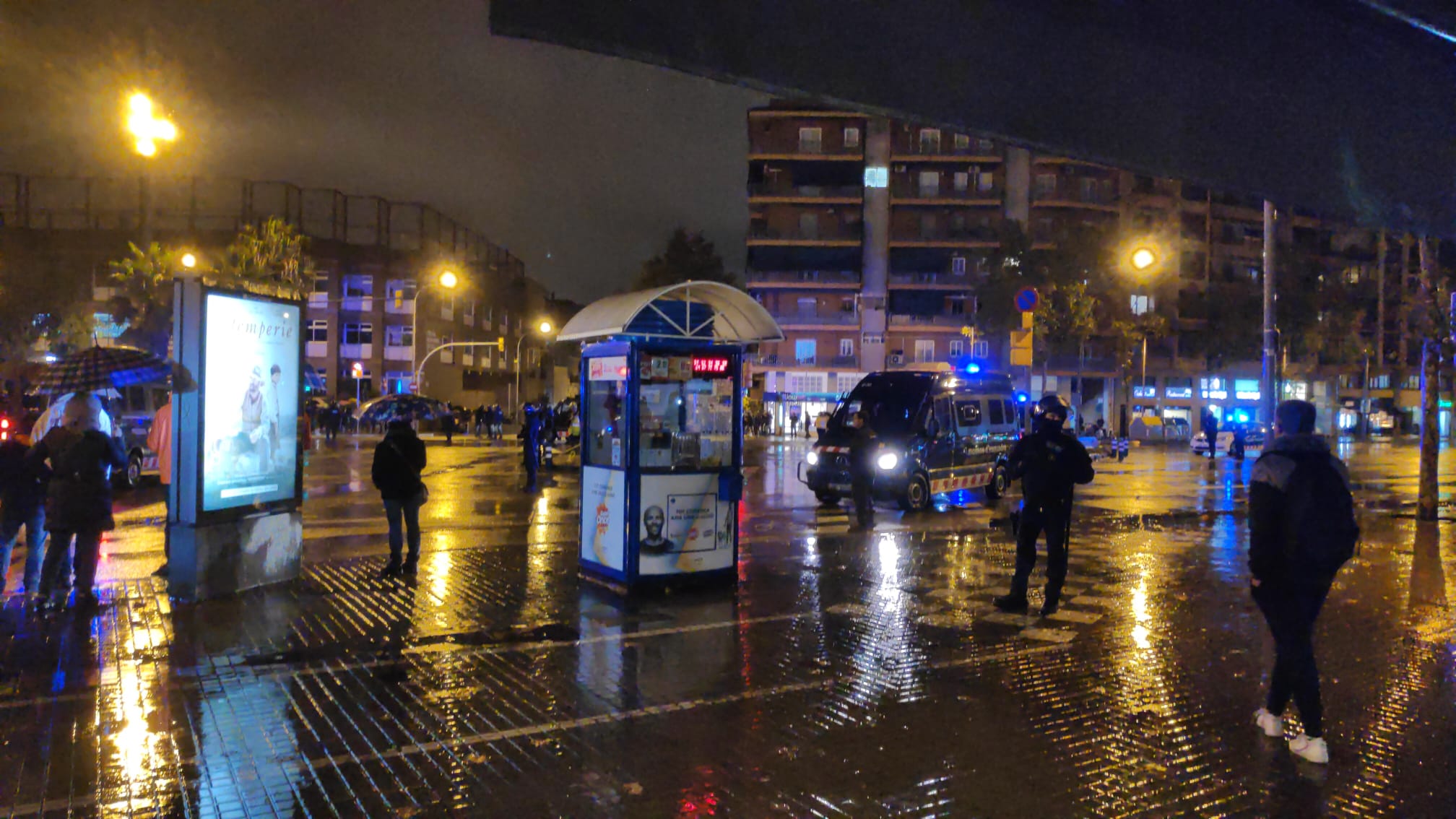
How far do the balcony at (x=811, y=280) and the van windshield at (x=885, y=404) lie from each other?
44615mm

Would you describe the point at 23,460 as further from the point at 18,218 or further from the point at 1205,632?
the point at 18,218

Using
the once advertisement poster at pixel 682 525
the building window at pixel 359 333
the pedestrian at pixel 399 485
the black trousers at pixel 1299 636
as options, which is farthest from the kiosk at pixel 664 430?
the building window at pixel 359 333

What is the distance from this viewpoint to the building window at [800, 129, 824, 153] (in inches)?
2442

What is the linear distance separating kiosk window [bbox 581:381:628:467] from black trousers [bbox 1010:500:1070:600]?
3792 mm

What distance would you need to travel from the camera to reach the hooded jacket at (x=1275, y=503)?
16.5ft

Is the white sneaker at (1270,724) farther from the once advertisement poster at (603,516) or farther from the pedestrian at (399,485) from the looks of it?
the pedestrian at (399,485)

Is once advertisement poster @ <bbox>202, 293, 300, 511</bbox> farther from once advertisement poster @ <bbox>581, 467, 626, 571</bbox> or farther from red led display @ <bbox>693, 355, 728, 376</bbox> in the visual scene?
red led display @ <bbox>693, 355, 728, 376</bbox>

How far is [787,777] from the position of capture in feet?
15.8

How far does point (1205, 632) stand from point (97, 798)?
7.96m

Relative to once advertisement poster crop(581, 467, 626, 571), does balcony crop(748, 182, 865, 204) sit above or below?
above

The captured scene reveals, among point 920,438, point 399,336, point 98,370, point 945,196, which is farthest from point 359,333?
point 98,370

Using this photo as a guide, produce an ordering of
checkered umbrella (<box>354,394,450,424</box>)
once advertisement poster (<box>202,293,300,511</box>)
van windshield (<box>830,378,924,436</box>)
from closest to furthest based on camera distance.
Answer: once advertisement poster (<box>202,293,300,511</box>), van windshield (<box>830,378,924,436</box>), checkered umbrella (<box>354,394,450,424</box>)

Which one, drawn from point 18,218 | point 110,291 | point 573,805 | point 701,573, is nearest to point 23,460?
point 701,573

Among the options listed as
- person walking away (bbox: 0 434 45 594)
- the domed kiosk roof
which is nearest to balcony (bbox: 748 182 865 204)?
the domed kiosk roof
